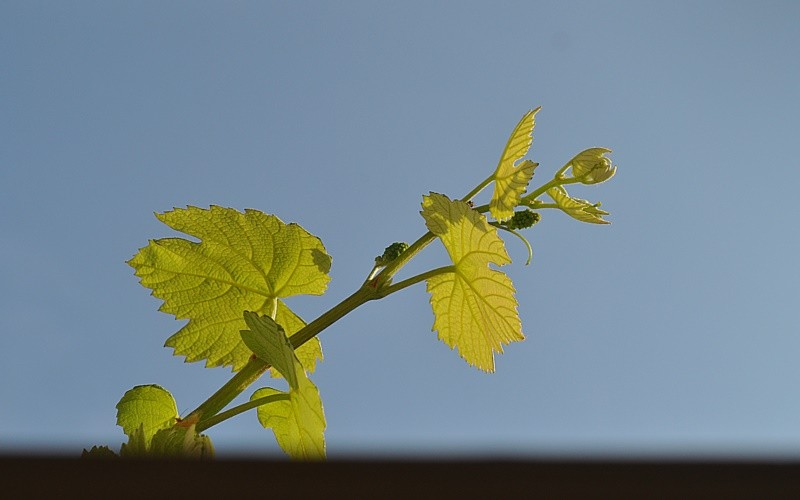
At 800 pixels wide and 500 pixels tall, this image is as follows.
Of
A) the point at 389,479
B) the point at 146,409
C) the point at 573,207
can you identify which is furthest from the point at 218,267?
the point at 389,479

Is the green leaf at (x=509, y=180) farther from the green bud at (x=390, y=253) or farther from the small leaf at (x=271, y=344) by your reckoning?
the small leaf at (x=271, y=344)

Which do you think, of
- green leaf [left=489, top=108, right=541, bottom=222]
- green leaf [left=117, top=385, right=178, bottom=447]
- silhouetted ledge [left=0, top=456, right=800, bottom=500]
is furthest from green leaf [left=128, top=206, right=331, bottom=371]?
silhouetted ledge [left=0, top=456, right=800, bottom=500]

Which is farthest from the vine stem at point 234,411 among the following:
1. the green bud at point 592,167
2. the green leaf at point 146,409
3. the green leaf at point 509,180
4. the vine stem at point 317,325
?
the green bud at point 592,167

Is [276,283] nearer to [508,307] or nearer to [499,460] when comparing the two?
[508,307]

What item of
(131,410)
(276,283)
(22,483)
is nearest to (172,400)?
(131,410)

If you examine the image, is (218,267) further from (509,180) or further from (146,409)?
(509,180)

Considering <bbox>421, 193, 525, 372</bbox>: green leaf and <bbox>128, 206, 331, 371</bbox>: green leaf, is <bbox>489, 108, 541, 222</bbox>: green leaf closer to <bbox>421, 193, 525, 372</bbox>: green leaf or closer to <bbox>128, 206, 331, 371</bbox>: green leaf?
<bbox>421, 193, 525, 372</bbox>: green leaf
